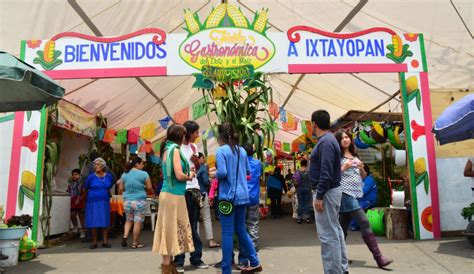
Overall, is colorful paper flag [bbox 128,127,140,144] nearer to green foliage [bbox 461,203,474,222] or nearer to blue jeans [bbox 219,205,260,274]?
blue jeans [bbox 219,205,260,274]

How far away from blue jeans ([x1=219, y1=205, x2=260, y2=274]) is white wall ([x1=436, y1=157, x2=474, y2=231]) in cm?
392

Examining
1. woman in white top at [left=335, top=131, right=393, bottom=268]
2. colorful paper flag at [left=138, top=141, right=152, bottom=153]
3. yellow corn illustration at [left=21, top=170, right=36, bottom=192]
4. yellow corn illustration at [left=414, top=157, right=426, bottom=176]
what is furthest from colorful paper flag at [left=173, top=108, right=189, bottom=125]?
woman in white top at [left=335, top=131, right=393, bottom=268]

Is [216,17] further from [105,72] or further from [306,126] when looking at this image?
[306,126]

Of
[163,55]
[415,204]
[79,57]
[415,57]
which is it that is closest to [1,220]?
[79,57]

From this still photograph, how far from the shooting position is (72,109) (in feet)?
28.6

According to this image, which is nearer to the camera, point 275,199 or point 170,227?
point 170,227

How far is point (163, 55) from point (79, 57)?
4.35 ft

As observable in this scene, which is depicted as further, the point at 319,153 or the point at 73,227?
the point at 73,227

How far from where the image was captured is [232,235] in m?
4.16

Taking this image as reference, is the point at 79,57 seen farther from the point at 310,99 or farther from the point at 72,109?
the point at 310,99

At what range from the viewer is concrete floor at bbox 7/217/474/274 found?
16.0 ft

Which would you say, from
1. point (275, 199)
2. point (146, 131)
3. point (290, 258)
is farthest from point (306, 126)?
point (290, 258)

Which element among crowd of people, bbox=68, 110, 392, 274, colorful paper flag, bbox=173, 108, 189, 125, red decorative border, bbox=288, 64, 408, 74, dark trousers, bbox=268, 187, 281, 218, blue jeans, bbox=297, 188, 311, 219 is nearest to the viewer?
crowd of people, bbox=68, 110, 392, 274

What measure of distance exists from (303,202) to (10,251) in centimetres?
671
